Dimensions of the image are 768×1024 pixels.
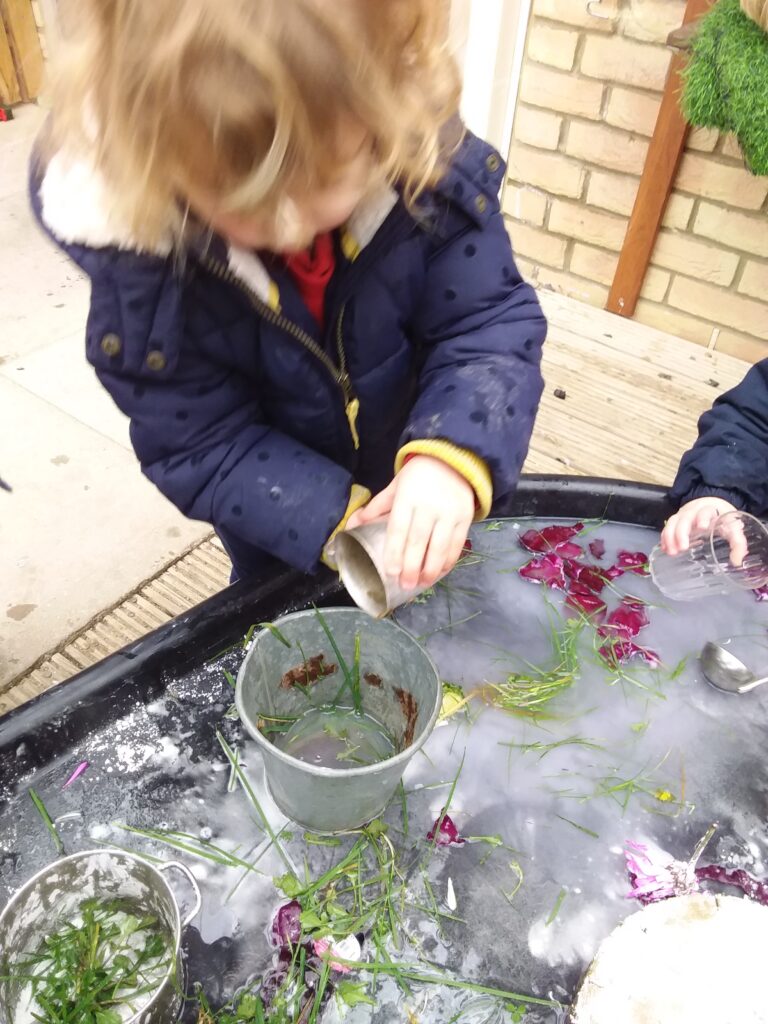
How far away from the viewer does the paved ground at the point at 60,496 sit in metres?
1.82

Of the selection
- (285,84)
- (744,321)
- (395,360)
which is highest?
(285,84)

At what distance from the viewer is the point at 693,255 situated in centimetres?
248

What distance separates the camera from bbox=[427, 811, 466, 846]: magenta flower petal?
854mm

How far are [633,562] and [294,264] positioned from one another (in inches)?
24.0

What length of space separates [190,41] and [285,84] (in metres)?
0.07

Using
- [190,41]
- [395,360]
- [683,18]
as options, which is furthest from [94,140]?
[683,18]

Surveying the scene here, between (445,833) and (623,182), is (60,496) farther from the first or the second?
(623,182)

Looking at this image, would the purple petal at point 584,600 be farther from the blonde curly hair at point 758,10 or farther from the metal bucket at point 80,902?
the blonde curly hair at point 758,10

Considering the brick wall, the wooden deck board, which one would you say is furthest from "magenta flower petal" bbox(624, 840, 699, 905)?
the brick wall

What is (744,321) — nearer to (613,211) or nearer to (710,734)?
(613,211)

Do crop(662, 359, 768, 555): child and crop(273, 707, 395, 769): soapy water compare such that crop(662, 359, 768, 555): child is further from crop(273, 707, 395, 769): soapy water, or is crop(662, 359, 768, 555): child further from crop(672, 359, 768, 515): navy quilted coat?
crop(273, 707, 395, 769): soapy water

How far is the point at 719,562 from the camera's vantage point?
111 centimetres

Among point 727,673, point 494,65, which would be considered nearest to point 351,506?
point 727,673

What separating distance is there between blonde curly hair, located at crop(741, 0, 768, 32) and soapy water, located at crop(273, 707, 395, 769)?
169 centimetres
